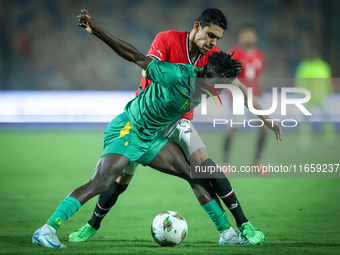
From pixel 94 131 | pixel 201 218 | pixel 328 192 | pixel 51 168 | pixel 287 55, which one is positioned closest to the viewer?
pixel 201 218

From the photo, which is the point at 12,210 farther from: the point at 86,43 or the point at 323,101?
the point at 86,43

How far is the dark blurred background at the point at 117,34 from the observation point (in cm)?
1444

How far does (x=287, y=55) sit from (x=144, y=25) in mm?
4964

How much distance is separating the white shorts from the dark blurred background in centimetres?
1068

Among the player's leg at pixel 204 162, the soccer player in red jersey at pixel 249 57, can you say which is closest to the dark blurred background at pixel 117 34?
the soccer player in red jersey at pixel 249 57

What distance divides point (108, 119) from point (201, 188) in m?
8.55

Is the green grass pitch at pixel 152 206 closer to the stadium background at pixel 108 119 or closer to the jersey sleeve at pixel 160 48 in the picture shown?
the stadium background at pixel 108 119

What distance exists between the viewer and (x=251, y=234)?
11.4ft

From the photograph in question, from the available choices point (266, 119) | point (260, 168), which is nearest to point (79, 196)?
point (266, 119)

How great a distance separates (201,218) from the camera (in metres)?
4.61

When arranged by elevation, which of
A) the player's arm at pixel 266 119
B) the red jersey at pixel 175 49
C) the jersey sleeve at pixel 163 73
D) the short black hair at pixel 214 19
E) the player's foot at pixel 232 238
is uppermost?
the short black hair at pixel 214 19

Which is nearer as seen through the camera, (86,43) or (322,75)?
(322,75)

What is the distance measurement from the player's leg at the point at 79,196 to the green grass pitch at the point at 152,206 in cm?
9


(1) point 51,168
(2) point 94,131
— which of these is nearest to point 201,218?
(1) point 51,168
